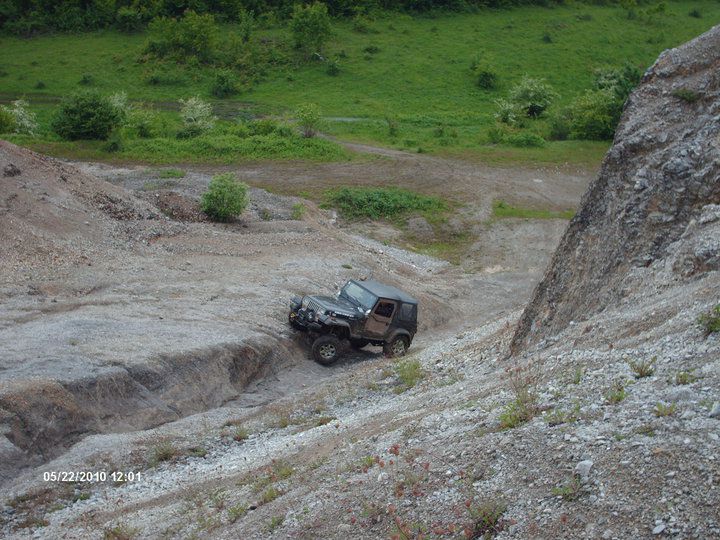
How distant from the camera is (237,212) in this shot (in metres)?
31.2

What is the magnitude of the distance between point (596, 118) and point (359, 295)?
33071 mm

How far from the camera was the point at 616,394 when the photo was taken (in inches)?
431

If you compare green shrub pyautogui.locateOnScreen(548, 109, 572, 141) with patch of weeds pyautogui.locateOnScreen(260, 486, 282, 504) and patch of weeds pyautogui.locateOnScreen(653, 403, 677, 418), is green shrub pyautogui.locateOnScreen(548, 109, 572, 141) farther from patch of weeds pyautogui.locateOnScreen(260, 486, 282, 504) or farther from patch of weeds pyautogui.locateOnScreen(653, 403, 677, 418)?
patch of weeds pyautogui.locateOnScreen(653, 403, 677, 418)

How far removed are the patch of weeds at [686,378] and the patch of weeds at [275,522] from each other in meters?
5.01

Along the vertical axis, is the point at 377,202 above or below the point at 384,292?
below

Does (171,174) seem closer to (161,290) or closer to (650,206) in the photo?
(161,290)

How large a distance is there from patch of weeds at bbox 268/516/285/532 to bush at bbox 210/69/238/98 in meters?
51.3

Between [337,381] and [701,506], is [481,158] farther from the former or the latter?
[701,506]

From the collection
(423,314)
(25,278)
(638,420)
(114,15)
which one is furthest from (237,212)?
(114,15)

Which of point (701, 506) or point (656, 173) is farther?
point (656, 173)

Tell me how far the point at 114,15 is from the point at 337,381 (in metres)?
57.8

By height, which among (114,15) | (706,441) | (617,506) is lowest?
(114,15)

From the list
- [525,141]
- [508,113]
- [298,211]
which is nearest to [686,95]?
[298,211]

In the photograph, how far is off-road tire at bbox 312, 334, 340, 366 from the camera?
21.5 m
